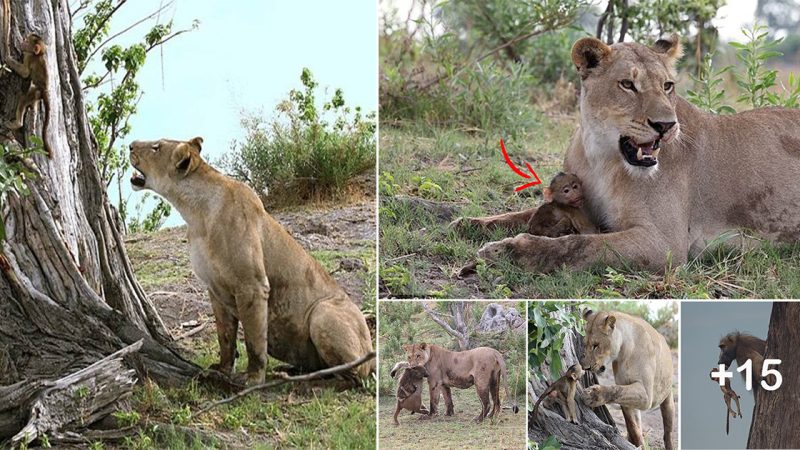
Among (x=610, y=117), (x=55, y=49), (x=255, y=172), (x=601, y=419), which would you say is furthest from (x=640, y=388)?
(x=55, y=49)

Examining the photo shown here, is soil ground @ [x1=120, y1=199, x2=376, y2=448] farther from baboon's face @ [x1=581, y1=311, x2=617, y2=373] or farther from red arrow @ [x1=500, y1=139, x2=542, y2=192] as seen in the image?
baboon's face @ [x1=581, y1=311, x2=617, y2=373]

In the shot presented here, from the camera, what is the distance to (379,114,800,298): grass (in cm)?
432

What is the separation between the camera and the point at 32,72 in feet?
15.0

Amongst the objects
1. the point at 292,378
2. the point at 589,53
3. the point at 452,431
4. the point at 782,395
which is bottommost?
the point at 452,431

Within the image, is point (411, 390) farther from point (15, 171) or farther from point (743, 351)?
point (15, 171)

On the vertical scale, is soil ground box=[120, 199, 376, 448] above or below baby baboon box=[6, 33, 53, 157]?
below

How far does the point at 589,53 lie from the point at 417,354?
4.26 ft

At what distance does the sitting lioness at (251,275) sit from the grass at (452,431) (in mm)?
308

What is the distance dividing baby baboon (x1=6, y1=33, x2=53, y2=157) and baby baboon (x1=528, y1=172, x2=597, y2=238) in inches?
76.1

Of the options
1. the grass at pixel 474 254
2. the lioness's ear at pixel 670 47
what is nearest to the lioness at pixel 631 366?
the grass at pixel 474 254

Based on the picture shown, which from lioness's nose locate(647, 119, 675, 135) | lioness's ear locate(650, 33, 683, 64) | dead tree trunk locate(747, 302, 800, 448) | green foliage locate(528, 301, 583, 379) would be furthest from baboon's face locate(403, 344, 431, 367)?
lioness's ear locate(650, 33, 683, 64)

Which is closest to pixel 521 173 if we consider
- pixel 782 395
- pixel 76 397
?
pixel 782 395

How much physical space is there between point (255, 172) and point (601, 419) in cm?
204

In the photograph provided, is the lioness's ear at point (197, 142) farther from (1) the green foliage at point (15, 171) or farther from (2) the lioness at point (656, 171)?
(2) the lioness at point (656, 171)
